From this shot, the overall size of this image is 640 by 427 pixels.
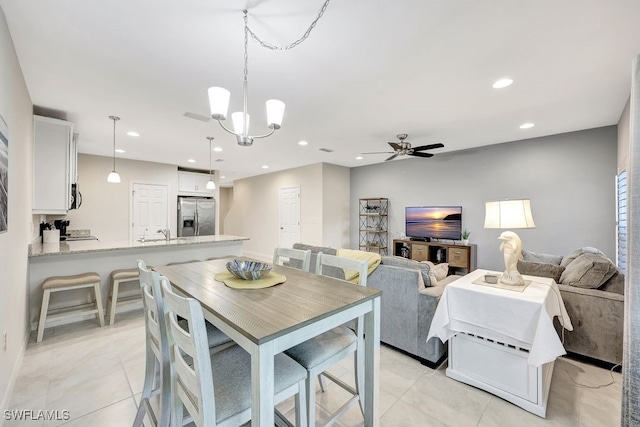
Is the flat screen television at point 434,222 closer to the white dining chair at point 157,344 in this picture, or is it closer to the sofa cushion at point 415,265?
the sofa cushion at point 415,265

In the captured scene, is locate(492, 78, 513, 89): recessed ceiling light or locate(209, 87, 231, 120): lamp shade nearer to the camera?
locate(209, 87, 231, 120): lamp shade

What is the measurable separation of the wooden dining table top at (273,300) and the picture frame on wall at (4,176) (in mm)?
1028

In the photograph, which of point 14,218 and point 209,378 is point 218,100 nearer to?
point 209,378

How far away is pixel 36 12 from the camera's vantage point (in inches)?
63.7

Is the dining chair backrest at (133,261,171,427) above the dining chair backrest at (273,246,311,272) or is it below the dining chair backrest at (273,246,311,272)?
below

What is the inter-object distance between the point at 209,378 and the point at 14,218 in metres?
2.26

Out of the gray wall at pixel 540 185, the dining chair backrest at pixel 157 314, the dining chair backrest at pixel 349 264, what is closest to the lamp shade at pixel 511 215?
the dining chair backrest at pixel 349 264

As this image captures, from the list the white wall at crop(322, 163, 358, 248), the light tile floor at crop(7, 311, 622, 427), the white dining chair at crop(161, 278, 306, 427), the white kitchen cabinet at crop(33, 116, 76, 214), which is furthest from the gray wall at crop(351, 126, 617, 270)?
the white kitchen cabinet at crop(33, 116, 76, 214)

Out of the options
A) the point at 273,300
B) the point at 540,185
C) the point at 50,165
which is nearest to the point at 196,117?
the point at 50,165

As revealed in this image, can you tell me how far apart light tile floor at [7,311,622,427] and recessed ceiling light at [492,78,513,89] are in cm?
263

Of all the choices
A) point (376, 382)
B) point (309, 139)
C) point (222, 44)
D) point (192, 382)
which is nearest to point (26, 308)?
point (192, 382)

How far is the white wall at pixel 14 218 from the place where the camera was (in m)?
1.72

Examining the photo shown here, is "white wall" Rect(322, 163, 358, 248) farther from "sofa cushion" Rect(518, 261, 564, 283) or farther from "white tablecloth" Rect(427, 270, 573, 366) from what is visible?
"white tablecloth" Rect(427, 270, 573, 366)

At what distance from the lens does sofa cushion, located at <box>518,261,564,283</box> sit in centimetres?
274
